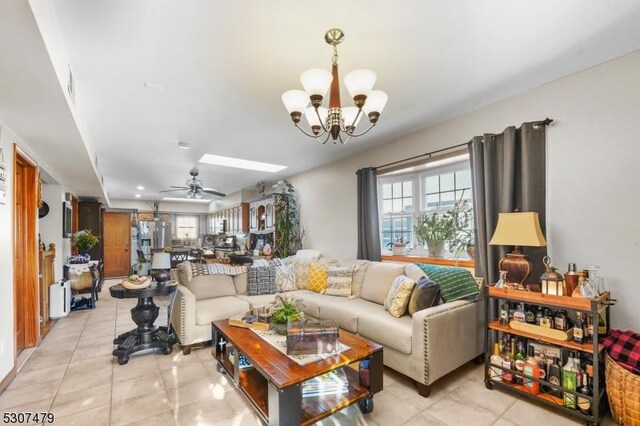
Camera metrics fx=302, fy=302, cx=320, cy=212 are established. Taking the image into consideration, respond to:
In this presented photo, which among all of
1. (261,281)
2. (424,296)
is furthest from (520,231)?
(261,281)

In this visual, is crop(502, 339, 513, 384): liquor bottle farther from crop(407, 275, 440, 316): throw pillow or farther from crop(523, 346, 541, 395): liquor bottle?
crop(407, 275, 440, 316): throw pillow

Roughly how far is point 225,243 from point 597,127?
24.5 ft

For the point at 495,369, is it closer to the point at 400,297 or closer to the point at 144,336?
the point at 400,297

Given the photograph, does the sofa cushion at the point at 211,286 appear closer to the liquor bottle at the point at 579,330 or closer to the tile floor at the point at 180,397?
the tile floor at the point at 180,397

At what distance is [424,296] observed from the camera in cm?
267

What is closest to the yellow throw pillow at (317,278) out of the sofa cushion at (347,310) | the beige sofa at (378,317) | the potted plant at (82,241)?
the beige sofa at (378,317)

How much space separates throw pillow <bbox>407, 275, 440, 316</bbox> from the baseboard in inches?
133

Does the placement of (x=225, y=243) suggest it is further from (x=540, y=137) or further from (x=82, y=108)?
(x=540, y=137)

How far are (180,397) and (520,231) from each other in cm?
291

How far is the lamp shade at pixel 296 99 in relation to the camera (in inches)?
75.8

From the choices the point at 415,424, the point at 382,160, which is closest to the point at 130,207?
the point at 382,160

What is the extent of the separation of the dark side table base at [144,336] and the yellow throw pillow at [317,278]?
5.61 ft

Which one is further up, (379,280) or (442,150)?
(442,150)

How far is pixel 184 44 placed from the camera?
1.97 metres
